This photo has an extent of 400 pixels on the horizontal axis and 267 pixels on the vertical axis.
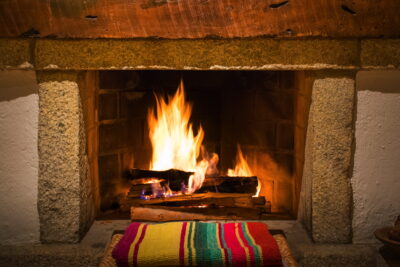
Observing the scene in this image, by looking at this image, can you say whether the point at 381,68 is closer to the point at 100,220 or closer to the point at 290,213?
the point at 290,213

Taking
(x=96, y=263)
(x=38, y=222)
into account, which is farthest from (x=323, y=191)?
(x=38, y=222)

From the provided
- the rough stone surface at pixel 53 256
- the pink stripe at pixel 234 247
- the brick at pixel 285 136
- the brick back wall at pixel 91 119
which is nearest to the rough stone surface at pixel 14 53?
the brick back wall at pixel 91 119

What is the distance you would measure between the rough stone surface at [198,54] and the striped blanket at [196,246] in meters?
0.80

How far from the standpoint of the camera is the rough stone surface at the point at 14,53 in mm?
2408

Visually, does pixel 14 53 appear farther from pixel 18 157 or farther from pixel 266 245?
pixel 266 245

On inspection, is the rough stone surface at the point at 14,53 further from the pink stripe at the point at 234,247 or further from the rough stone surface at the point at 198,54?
the pink stripe at the point at 234,247

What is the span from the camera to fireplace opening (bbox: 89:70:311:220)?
2.99 metres

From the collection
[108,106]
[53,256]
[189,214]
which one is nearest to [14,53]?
[108,106]

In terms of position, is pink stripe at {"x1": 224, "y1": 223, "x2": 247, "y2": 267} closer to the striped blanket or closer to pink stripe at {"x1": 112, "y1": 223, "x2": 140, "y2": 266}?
the striped blanket

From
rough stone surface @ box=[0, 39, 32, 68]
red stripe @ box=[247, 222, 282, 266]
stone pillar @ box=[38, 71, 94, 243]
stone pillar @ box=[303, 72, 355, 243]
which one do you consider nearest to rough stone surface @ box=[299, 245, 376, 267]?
stone pillar @ box=[303, 72, 355, 243]

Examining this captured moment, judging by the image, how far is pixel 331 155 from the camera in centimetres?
254

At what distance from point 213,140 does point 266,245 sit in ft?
4.58

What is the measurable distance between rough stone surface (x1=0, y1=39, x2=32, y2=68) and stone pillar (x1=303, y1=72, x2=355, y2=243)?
142cm

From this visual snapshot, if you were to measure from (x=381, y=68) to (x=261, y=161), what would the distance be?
3.69ft
